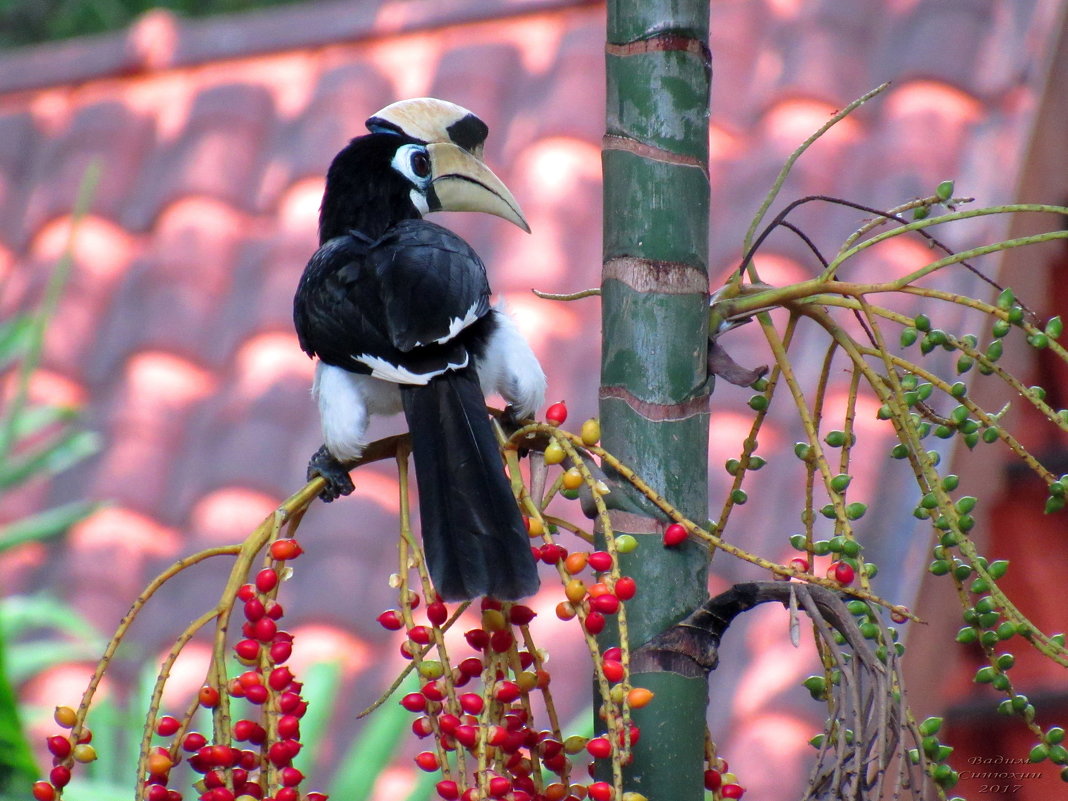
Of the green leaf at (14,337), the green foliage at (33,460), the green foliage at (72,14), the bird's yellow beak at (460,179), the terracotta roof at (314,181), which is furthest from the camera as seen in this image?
the green foliage at (72,14)

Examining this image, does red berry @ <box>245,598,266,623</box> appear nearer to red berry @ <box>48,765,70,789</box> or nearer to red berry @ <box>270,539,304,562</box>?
red berry @ <box>270,539,304,562</box>

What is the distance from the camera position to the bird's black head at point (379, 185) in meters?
1.50

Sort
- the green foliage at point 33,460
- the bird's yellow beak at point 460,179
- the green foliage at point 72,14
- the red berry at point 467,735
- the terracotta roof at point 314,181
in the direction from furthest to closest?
1. the green foliage at point 72,14
2. the terracotta roof at point 314,181
3. the green foliage at point 33,460
4. the bird's yellow beak at point 460,179
5. the red berry at point 467,735

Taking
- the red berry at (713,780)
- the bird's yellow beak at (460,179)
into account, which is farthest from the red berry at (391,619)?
the bird's yellow beak at (460,179)

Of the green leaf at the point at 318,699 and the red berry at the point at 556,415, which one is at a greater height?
the red berry at the point at 556,415

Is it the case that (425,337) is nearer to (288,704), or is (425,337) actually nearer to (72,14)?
(288,704)

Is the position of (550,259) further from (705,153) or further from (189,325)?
(705,153)

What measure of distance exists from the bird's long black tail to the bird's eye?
1.30ft

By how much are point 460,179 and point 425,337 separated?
317 mm

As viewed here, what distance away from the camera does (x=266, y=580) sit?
2.85 ft

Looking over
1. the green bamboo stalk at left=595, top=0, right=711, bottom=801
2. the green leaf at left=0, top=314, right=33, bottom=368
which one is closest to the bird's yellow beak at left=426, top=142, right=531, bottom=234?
the green bamboo stalk at left=595, top=0, right=711, bottom=801

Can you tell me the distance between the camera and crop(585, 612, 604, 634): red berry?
0.78 m

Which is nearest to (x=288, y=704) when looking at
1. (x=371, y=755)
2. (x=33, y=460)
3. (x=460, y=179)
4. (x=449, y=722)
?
(x=449, y=722)

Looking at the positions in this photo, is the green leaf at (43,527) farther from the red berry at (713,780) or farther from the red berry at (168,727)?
the red berry at (713,780)
